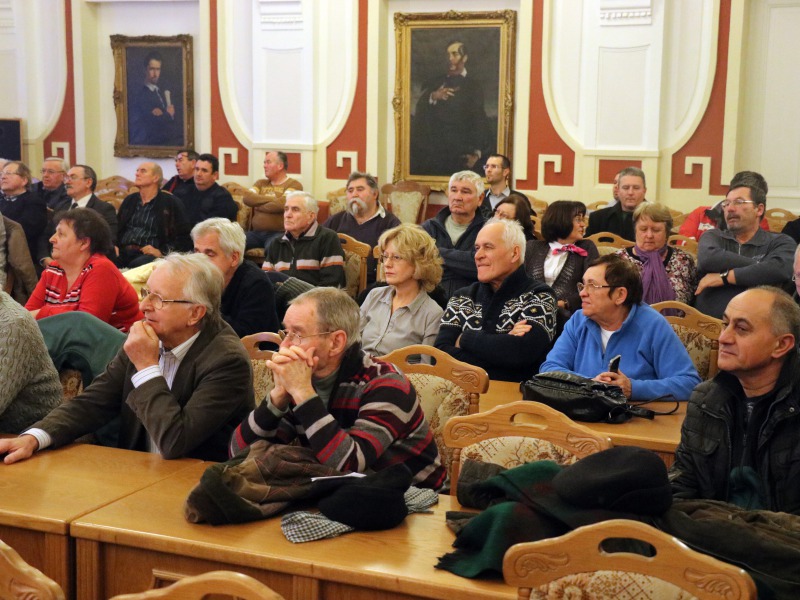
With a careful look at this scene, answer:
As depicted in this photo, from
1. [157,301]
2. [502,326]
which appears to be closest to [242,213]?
[502,326]

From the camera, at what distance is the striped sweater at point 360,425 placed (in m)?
2.48

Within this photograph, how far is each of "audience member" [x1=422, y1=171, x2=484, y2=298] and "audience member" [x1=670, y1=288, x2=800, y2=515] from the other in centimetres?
302

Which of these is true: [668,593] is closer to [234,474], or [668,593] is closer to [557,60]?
[234,474]

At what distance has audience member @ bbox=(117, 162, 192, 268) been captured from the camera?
763cm

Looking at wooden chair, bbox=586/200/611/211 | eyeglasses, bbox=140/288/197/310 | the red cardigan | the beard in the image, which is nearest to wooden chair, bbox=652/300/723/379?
eyeglasses, bbox=140/288/197/310

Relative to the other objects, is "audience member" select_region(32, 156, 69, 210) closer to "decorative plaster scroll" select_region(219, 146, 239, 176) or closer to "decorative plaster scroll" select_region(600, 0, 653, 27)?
"decorative plaster scroll" select_region(219, 146, 239, 176)

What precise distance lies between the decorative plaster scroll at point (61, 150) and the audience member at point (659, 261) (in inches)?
289

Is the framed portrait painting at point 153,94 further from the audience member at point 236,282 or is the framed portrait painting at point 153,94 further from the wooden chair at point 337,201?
the audience member at point 236,282

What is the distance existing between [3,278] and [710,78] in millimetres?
5787

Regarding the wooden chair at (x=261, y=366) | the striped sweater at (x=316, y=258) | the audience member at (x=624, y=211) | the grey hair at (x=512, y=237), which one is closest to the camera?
the wooden chair at (x=261, y=366)

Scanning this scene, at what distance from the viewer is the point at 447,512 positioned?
2354 millimetres

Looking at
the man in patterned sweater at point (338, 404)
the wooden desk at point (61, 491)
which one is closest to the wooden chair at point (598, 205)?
the man in patterned sweater at point (338, 404)

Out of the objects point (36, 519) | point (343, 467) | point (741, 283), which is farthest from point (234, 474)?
point (741, 283)

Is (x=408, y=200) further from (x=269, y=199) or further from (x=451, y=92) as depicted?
(x=269, y=199)
